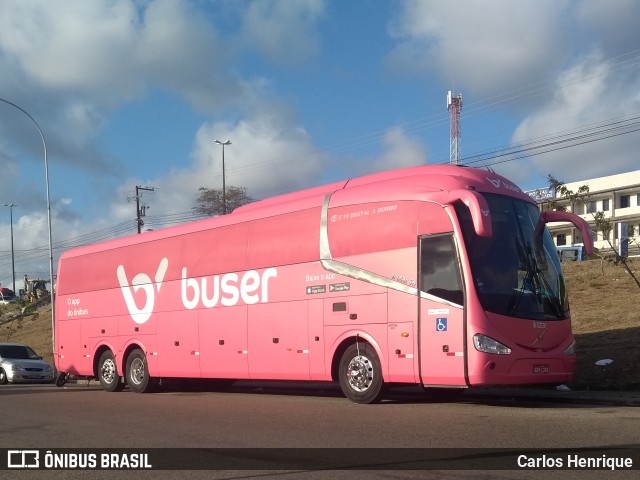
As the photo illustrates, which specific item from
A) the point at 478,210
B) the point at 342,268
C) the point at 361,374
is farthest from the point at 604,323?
the point at 478,210

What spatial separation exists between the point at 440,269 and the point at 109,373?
37.1 feet

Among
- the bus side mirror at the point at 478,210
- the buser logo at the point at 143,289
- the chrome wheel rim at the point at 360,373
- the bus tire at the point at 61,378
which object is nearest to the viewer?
the bus side mirror at the point at 478,210

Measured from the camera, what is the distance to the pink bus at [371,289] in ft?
37.1

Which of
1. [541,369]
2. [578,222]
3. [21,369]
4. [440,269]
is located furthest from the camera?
[21,369]

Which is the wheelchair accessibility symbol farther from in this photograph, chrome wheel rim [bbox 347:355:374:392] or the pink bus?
chrome wheel rim [bbox 347:355:374:392]

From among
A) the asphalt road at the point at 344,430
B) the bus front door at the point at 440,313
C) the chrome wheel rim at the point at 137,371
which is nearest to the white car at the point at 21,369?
the chrome wheel rim at the point at 137,371

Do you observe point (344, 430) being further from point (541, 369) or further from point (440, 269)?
point (541, 369)

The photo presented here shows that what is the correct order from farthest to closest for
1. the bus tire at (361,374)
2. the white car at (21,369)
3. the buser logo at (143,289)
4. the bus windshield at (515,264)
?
the white car at (21,369)
the buser logo at (143,289)
the bus tire at (361,374)
the bus windshield at (515,264)

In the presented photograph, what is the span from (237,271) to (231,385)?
5.02 metres

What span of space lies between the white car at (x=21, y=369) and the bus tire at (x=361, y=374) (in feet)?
54.4

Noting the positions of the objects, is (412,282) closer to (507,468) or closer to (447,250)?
(447,250)

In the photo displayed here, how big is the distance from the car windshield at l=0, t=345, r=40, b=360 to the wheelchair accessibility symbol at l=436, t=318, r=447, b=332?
64.8ft

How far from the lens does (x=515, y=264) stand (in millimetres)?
11648

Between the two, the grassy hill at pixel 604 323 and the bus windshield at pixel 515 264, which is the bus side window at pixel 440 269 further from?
the grassy hill at pixel 604 323
